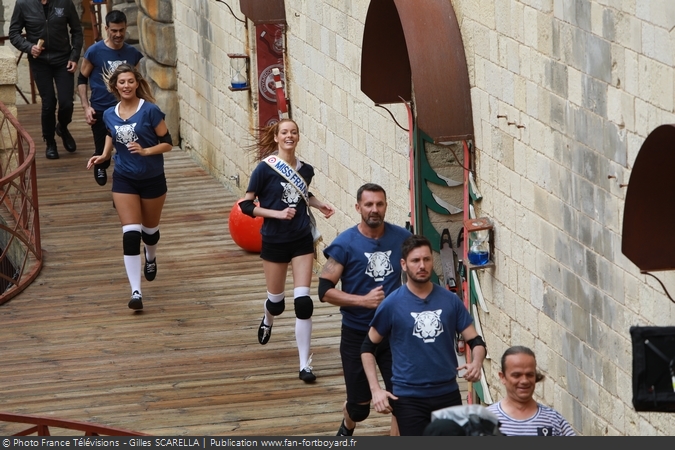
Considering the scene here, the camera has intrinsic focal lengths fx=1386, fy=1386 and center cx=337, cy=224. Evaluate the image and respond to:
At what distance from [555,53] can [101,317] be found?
193 inches

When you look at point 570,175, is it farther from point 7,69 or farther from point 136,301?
point 7,69

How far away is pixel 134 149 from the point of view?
32.3 ft

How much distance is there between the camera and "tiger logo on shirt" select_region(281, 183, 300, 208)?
8812 millimetres

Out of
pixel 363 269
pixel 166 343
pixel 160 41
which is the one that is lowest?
pixel 160 41

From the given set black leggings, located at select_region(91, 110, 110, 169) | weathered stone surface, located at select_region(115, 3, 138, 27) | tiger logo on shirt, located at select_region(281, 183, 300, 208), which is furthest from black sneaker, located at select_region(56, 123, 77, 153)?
tiger logo on shirt, located at select_region(281, 183, 300, 208)

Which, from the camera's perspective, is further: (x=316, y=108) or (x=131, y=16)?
(x=131, y=16)

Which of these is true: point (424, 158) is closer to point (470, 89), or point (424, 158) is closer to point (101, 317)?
point (470, 89)

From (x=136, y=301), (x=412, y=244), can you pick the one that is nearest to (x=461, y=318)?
(x=412, y=244)

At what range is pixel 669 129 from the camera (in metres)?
5.83

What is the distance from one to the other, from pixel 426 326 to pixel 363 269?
899mm

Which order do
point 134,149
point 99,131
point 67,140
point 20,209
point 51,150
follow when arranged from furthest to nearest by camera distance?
1. point 67,140
2. point 51,150
3. point 99,131
4. point 20,209
5. point 134,149

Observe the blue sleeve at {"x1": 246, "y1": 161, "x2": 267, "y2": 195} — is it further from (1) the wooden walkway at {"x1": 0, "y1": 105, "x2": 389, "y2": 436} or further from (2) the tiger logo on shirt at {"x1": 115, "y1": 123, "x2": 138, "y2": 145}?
(2) the tiger logo on shirt at {"x1": 115, "y1": 123, "x2": 138, "y2": 145}

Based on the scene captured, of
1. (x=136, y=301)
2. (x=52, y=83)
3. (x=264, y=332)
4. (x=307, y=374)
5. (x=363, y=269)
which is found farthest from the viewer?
(x=52, y=83)

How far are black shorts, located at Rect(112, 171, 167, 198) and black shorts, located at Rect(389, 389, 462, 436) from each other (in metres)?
4.02
